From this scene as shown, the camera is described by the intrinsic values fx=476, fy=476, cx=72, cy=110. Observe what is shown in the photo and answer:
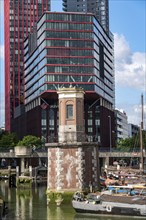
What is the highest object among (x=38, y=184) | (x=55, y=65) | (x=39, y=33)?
(x=39, y=33)

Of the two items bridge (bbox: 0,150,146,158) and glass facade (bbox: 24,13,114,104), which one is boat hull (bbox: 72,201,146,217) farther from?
glass facade (bbox: 24,13,114,104)

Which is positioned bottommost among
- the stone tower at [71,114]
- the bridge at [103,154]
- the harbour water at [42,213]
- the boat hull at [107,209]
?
the harbour water at [42,213]

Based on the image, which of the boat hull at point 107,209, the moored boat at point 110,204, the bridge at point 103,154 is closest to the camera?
the boat hull at point 107,209

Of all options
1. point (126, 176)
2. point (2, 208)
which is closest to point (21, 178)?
point (126, 176)

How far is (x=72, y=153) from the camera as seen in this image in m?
54.0

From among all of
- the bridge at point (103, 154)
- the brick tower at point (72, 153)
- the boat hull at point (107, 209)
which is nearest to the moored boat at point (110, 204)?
the boat hull at point (107, 209)

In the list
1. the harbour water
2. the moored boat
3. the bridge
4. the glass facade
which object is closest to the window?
the moored boat

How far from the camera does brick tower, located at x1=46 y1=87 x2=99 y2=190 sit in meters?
53.9

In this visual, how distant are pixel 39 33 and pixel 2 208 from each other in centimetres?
13307

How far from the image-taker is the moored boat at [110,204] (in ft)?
157

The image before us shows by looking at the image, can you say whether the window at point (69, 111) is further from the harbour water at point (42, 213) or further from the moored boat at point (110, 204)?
the harbour water at point (42, 213)

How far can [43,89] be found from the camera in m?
167

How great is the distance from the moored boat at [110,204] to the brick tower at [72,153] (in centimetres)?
399

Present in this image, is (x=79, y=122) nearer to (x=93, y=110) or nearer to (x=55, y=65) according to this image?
(x=55, y=65)
